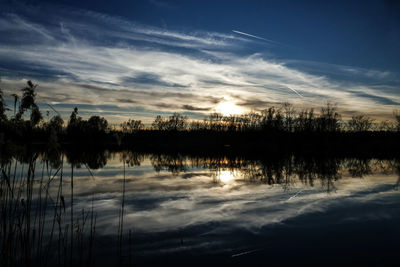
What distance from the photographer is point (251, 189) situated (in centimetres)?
1059

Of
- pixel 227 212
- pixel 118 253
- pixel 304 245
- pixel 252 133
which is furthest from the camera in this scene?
pixel 252 133

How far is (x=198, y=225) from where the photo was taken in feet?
20.3

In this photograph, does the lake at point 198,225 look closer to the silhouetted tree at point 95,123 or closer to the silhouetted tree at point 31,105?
the silhouetted tree at point 31,105

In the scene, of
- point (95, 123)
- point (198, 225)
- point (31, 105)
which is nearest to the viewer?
point (31, 105)

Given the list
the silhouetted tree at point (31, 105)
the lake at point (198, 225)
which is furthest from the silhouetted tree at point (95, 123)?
the silhouetted tree at point (31, 105)

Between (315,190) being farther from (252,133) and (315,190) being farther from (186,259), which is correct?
(252,133)

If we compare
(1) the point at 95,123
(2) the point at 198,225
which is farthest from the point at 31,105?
(1) the point at 95,123

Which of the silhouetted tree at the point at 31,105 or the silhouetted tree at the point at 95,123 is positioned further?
the silhouetted tree at the point at 95,123

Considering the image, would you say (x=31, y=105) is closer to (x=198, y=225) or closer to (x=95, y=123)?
(x=198, y=225)

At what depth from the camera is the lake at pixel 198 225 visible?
4.34 meters

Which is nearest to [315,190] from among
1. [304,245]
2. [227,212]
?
[227,212]

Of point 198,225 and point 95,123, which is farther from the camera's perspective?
point 95,123

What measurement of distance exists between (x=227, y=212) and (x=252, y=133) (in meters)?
56.3

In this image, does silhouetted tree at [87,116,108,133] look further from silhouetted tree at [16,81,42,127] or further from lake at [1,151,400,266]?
silhouetted tree at [16,81,42,127]
